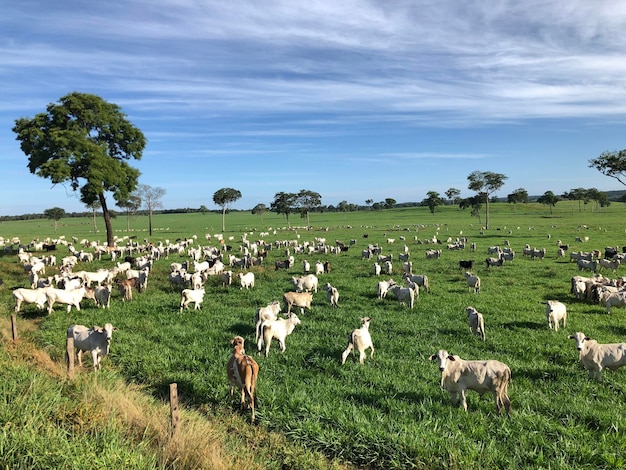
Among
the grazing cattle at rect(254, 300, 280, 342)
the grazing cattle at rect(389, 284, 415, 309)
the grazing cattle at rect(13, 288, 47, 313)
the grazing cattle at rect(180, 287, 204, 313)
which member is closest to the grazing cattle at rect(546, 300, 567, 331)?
the grazing cattle at rect(389, 284, 415, 309)

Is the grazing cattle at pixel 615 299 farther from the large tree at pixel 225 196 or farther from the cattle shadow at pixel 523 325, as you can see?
the large tree at pixel 225 196

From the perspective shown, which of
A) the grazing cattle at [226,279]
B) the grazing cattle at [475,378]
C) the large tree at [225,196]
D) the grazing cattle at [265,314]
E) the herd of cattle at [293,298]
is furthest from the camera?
the large tree at [225,196]

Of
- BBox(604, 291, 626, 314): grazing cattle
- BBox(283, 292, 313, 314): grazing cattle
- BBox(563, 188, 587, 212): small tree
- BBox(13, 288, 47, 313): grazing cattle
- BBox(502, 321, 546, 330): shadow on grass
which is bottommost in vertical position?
BBox(502, 321, 546, 330): shadow on grass

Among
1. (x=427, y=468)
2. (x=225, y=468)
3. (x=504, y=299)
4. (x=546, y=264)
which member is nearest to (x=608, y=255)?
(x=546, y=264)

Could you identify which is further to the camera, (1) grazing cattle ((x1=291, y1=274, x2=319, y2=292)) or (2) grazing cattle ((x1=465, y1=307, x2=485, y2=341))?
(1) grazing cattle ((x1=291, y1=274, x2=319, y2=292))

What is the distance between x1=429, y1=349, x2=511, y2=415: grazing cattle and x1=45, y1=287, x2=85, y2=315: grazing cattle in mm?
15189

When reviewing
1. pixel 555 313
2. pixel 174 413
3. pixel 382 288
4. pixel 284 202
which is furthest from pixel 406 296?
pixel 284 202

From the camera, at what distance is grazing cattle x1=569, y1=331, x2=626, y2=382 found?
897 cm

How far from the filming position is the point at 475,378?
7.83 m

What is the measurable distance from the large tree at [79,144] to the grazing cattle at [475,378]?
32751 millimetres

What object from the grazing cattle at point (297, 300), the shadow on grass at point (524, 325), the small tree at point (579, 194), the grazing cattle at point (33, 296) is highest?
the small tree at point (579, 194)

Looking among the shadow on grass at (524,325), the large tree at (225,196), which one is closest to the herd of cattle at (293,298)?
the shadow on grass at (524,325)

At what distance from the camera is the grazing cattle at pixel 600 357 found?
8969mm

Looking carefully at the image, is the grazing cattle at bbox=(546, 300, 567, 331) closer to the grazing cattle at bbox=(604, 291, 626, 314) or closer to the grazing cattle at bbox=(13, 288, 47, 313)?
the grazing cattle at bbox=(604, 291, 626, 314)
